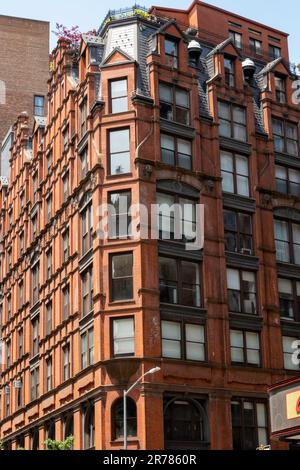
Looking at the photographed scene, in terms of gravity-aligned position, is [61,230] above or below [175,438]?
above

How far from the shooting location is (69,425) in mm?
54281

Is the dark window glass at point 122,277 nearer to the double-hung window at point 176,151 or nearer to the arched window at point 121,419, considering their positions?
the arched window at point 121,419

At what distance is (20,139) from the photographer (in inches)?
2943

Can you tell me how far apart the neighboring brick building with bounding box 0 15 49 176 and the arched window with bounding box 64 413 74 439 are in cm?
4958

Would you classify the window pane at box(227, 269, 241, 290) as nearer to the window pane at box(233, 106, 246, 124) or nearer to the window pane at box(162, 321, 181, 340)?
the window pane at box(162, 321, 181, 340)

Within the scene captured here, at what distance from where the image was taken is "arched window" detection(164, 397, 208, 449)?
47.9 metres

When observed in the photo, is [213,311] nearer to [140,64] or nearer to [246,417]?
[246,417]

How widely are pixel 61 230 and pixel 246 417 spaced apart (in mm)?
18240

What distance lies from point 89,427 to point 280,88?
26675 millimetres

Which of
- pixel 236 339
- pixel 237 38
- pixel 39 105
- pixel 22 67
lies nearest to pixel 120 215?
pixel 236 339

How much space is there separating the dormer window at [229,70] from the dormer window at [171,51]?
4050mm

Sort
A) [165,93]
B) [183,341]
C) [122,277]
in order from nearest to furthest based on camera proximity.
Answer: [183,341]
[122,277]
[165,93]

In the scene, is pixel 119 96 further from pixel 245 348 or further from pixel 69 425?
pixel 69 425
